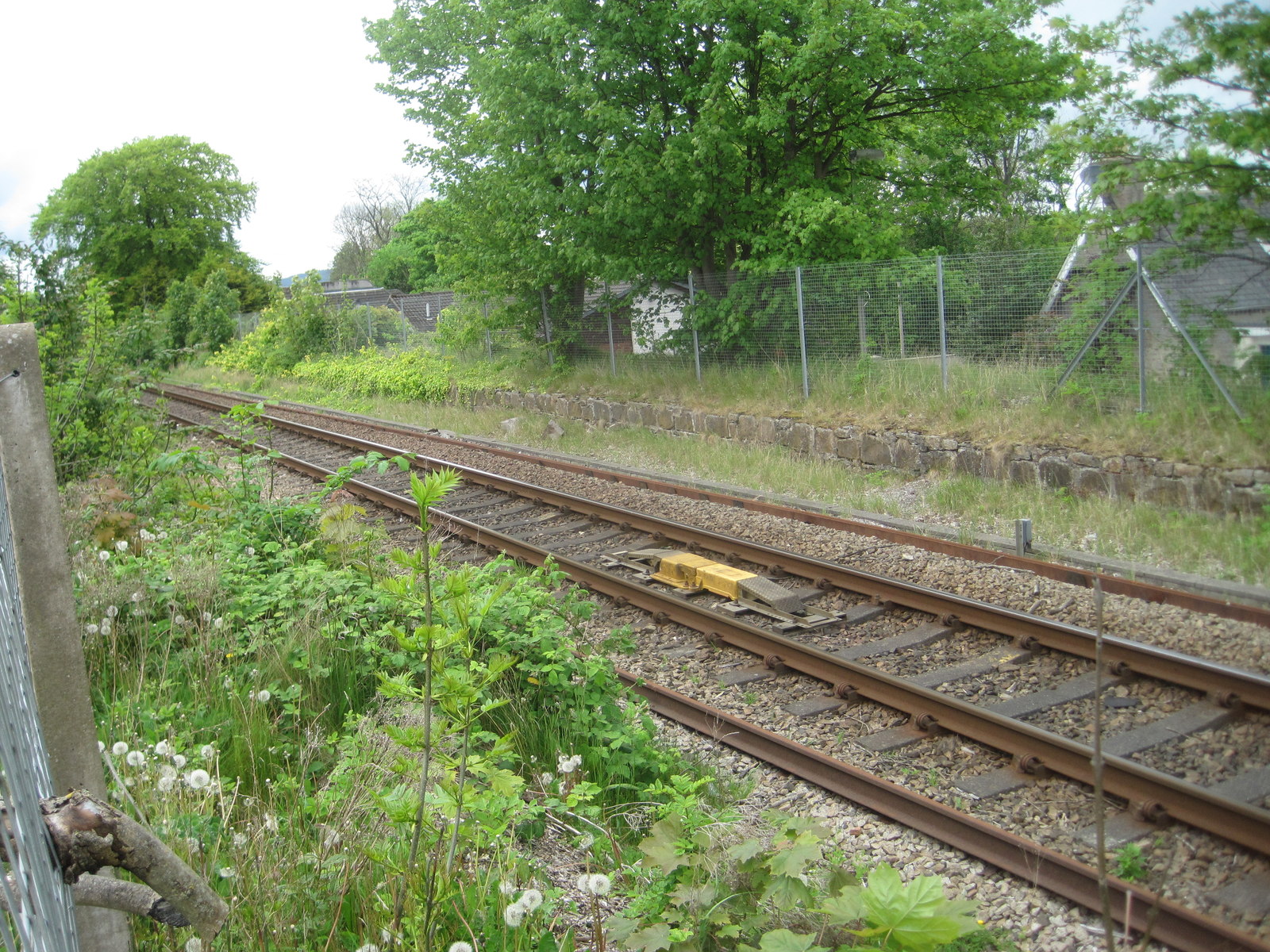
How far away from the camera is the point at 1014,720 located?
5188 mm

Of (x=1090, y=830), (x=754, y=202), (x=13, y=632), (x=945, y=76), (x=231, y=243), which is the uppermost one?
(x=231, y=243)

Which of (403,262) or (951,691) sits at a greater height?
(403,262)

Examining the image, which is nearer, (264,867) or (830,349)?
(264,867)

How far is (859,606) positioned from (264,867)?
5319 mm

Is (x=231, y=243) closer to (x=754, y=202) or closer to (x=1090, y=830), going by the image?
(x=754, y=202)

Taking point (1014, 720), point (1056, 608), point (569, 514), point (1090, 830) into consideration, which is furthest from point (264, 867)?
point (569, 514)

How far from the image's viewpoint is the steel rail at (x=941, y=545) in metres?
6.97

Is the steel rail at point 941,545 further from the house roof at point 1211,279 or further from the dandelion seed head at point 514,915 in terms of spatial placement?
the dandelion seed head at point 514,915

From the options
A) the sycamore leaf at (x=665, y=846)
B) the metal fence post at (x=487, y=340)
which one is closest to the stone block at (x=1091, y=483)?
the sycamore leaf at (x=665, y=846)

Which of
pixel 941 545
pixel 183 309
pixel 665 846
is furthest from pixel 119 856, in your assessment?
pixel 183 309

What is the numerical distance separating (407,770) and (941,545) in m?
6.86

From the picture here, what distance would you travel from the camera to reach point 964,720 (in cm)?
542

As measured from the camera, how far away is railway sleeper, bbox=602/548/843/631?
7410mm

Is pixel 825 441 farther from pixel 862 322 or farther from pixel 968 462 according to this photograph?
pixel 968 462
